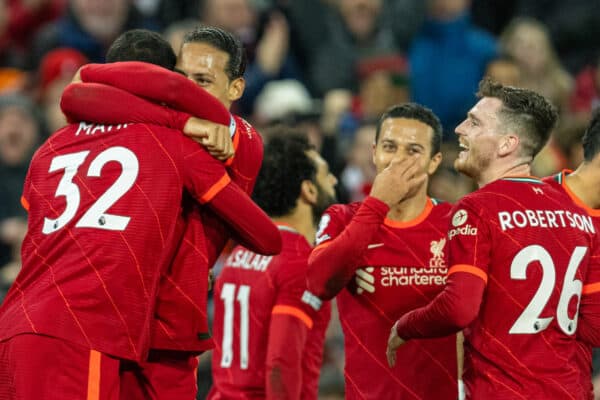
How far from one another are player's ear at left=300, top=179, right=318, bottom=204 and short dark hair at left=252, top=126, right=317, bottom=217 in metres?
0.02

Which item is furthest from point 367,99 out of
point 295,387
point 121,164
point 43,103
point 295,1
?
point 121,164

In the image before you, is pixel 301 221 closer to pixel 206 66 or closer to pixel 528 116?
pixel 206 66

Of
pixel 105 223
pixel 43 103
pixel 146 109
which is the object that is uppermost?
pixel 146 109

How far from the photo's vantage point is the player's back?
14.3ft

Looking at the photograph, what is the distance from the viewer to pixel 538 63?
10312 millimetres

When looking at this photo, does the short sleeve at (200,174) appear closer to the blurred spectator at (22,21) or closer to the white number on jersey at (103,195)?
the white number on jersey at (103,195)

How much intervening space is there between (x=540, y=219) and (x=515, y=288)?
12.2 inches

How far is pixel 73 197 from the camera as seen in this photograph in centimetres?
428

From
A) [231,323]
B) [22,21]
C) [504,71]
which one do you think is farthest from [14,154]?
→ [504,71]

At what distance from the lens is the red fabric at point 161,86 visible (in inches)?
170

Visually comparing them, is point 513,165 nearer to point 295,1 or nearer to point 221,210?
point 221,210

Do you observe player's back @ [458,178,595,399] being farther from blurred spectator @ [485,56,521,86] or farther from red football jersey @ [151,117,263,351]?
blurred spectator @ [485,56,521,86]

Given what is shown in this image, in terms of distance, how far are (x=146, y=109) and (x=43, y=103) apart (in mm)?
5992

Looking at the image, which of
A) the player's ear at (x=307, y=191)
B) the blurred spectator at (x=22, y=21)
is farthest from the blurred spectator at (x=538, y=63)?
the player's ear at (x=307, y=191)
